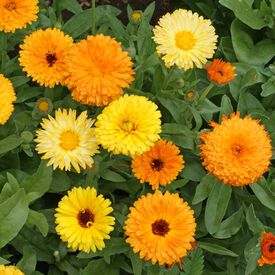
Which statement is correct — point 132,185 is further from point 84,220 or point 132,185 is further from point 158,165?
point 84,220

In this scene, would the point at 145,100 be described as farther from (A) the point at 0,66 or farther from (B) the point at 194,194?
(A) the point at 0,66

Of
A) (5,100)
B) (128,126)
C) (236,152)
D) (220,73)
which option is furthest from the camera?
(220,73)

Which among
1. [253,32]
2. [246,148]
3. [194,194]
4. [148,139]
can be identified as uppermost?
[148,139]

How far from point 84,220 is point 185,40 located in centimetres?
71

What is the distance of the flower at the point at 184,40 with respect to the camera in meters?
1.75

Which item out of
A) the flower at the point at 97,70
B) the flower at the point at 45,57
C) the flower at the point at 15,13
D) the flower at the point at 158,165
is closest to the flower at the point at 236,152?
the flower at the point at 158,165

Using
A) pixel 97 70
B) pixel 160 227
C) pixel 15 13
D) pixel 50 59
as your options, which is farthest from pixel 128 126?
pixel 15 13

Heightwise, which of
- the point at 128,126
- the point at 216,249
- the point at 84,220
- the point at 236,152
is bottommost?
the point at 216,249

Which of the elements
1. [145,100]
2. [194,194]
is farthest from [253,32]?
[145,100]

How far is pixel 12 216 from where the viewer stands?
1792 mm

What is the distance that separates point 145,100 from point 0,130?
2.38 feet

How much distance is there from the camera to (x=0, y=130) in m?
2.08

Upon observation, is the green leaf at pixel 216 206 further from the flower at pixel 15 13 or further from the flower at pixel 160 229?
the flower at pixel 15 13

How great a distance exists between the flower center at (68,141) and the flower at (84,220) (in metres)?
0.15
